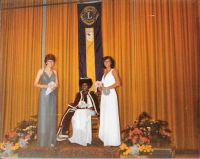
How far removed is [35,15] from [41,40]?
297 mm

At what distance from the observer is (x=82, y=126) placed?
392cm

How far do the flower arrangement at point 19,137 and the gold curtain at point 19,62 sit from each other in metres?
0.07

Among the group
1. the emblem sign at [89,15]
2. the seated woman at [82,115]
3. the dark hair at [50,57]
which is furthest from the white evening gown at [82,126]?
the emblem sign at [89,15]

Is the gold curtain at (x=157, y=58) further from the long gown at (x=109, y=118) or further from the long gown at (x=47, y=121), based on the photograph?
the long gown at (x=47, y=121)

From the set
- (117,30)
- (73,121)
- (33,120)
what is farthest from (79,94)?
(117,30)

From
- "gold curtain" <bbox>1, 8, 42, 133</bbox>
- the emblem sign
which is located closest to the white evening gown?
"gold curtain" <bbox>1, 8, 42, 133</bbox>

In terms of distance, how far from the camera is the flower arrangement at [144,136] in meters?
3.71

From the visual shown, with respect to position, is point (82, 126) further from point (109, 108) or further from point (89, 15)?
point (89, 15)

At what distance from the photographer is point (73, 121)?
395cm

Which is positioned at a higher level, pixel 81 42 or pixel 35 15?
pixel 35 15

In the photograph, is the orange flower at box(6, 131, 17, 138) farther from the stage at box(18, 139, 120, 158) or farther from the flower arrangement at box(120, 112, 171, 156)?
the flower arrangement at box(120, 112, 171, 156)

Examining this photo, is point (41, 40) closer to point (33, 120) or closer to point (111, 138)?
point (33, 120)

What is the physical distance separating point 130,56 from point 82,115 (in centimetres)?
82

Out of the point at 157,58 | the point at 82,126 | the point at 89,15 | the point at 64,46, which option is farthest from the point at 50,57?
the point at 157,58
